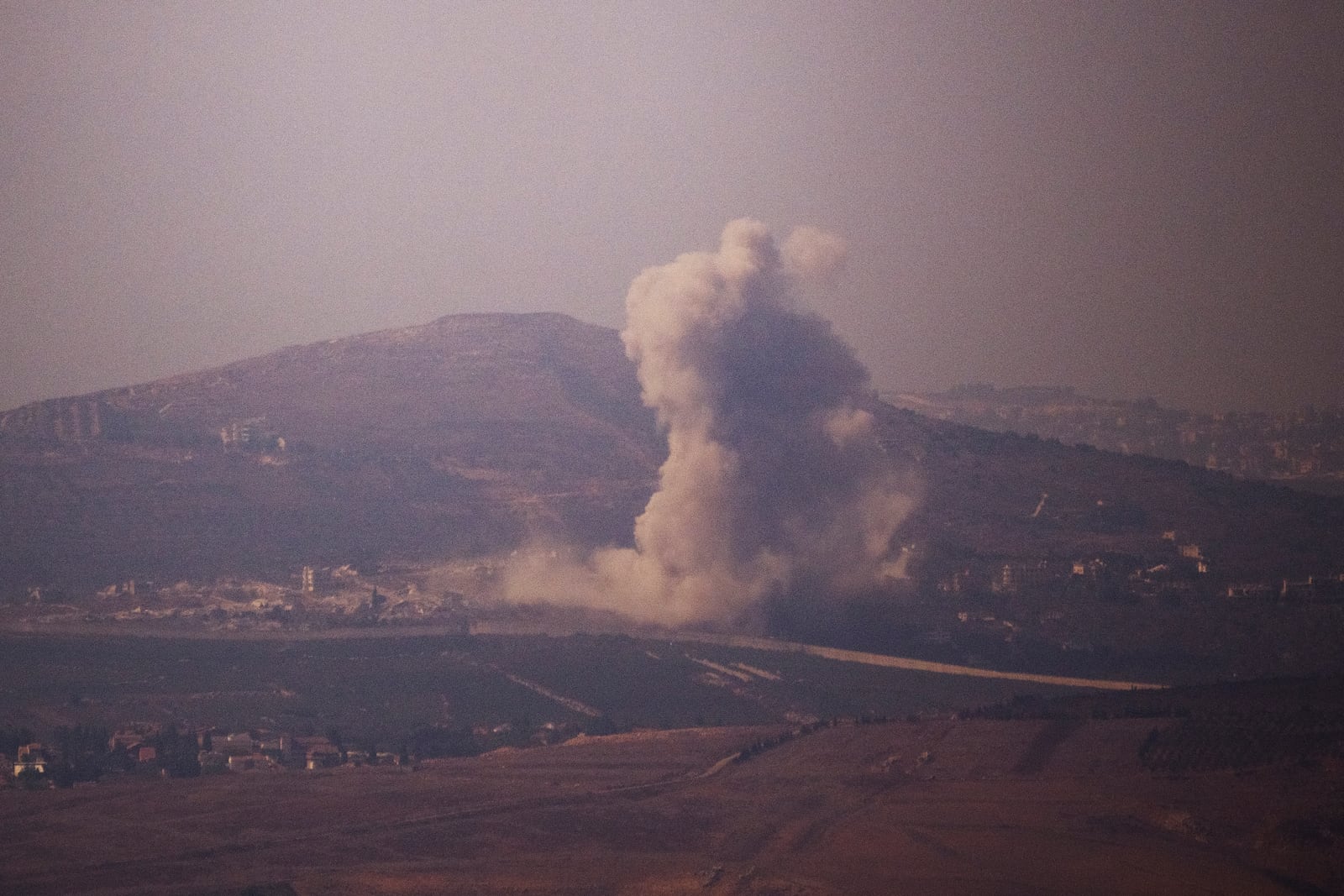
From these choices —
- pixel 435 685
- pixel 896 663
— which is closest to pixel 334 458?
pixel 435 685

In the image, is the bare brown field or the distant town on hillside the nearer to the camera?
the bare brown field

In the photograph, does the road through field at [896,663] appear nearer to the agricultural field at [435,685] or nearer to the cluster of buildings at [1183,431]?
the agricultural field at [435,685]

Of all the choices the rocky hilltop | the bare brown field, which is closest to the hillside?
the rocky hilltop

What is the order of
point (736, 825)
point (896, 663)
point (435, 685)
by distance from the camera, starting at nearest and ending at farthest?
point (736, 825) → point (435, 685) → point (896, 663)

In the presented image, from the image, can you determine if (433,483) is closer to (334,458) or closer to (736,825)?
(334,458)

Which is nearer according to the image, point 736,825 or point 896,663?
point 736,825

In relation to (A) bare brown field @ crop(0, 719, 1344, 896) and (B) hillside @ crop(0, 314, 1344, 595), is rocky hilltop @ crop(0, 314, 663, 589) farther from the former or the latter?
(A) bare brown field @ crop(0, 719, 1344, 896)
